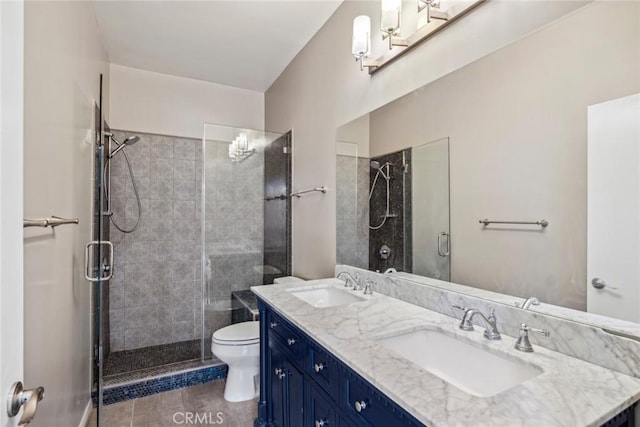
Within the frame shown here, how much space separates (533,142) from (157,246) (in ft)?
10.4

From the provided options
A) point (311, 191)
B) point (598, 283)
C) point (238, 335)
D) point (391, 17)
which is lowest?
point (238, 335)

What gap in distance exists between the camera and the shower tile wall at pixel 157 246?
3061mm

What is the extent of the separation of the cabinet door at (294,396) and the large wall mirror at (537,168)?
73 cm

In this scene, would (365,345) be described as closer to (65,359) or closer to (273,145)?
(65,359)

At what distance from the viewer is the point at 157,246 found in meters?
3.20

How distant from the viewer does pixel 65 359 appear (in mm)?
1645

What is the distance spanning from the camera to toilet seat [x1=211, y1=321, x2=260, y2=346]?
234 centimetres

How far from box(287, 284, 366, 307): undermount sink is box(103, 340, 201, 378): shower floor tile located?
5.03 ft

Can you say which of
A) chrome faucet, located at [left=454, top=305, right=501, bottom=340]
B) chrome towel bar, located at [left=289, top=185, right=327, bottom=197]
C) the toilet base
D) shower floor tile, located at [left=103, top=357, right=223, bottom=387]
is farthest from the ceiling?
shower floor tile, located at [left=103, top=357, right=223, bottom=387]

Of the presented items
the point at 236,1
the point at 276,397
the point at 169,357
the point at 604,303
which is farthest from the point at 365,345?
the point at 169,357

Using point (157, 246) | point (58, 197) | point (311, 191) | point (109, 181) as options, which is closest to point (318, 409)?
point (58, 197)

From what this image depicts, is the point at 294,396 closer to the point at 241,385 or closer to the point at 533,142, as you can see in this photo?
the point at 241,385

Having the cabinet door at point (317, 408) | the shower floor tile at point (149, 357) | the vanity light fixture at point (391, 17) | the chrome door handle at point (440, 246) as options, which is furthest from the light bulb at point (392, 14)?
the shower floor tile at point (149, 357)

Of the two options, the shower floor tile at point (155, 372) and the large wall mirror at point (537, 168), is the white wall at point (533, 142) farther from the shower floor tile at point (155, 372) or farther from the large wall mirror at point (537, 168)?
the shower floor tile at point (155, 372)
